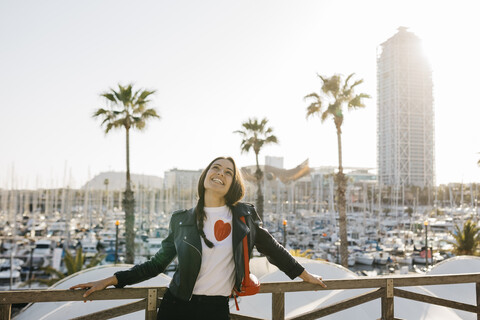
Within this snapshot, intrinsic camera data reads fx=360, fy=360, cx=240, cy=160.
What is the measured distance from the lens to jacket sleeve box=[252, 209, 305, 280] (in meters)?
2.80

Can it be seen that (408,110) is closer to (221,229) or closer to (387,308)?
(387,308)

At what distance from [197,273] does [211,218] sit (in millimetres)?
399

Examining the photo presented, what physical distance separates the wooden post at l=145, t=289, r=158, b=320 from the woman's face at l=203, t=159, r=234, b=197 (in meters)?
1.09

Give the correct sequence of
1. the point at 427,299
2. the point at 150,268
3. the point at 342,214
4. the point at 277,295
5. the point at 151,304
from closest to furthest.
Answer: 1. the point at 150,268
2. the point at 151,304
3. the point at 277,295
4. the point at 427,299
5. the point at 342,214

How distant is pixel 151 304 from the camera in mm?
3074

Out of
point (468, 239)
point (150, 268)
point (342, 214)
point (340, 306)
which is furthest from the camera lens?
point (468, 239)

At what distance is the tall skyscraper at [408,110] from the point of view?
135375 mm

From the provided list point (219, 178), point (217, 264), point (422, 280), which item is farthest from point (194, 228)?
point (422, 280)

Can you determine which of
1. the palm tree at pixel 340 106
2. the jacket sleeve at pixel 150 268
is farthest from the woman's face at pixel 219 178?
the palm tree at pixel 340 106

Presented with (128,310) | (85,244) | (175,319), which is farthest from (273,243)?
(85,244)

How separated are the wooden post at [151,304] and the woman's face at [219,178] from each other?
109 cm

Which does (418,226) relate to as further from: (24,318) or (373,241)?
(24,318)

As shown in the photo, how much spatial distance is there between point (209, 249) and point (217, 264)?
0.12 metres

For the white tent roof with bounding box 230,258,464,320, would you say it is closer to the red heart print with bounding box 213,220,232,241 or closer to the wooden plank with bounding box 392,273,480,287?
the wooden plank with bounding box 392,273,480,287
